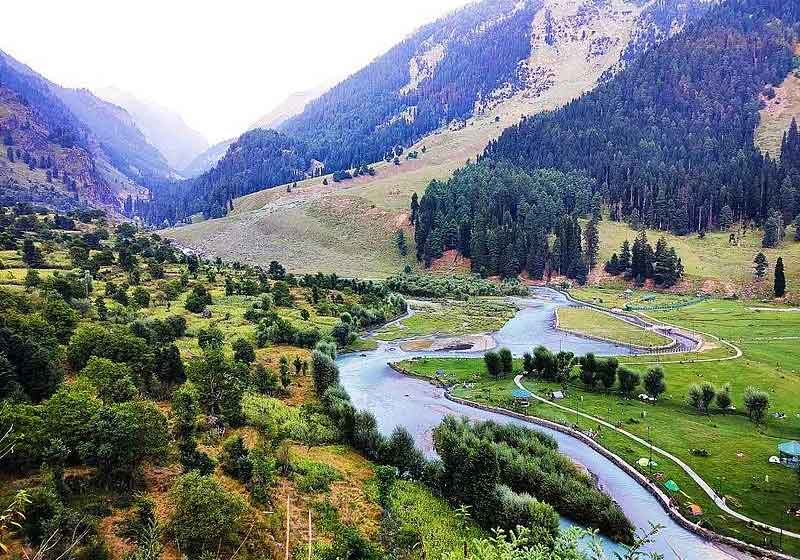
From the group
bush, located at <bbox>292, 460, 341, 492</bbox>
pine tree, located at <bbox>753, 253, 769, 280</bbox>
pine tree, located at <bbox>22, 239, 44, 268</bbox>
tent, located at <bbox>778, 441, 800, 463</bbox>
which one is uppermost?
pine tree, located at <bbox>22, 239, 44, 268</bbox>

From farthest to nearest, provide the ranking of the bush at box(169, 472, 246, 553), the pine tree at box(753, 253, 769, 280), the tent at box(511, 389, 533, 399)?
the pine tree at box(753, 253, 769, 280) < the tent at box(511, 389, 533, 399) < the bush at box(169, 472, 246, 553)

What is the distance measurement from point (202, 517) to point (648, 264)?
141 metres

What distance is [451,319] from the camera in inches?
4759

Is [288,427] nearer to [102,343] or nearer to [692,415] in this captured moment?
[102,343]

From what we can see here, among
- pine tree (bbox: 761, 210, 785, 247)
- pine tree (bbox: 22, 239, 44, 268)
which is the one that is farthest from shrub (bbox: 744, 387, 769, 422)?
pine tree (bbox: 22, 239, 44, 268)

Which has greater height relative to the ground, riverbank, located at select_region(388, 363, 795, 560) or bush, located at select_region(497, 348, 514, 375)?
bush, located at select_region(497, 348, 514, 375)

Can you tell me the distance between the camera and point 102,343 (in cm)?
5816

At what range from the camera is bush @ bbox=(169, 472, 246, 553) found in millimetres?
31688

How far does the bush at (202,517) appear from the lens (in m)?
31.7

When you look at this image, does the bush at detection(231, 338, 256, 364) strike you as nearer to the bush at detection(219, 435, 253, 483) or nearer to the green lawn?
the bush at detection(219, 435, 253, 483)

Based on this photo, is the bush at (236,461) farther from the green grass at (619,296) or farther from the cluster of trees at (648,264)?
the cluster of trees at (648,264)

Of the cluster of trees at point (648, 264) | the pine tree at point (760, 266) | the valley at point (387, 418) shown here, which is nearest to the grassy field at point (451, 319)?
the valley at point (387, 418)

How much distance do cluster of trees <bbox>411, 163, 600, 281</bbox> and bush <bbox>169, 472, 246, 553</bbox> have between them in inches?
5634

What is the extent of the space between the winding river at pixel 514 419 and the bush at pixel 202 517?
82.2 ft
